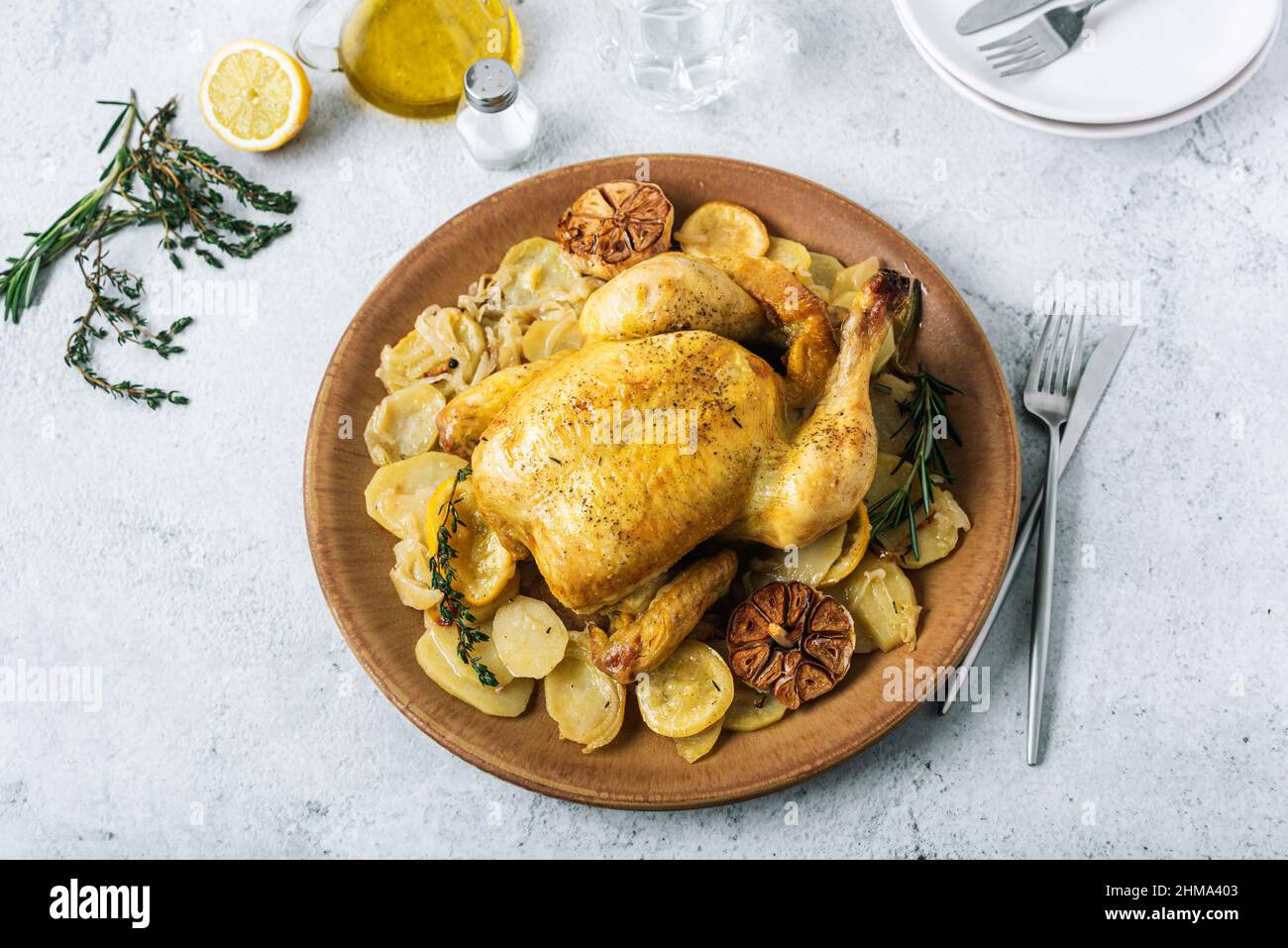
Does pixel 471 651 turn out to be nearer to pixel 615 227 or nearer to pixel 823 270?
pixel 615 227

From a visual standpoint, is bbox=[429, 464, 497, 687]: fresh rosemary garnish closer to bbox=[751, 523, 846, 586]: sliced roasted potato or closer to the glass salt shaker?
bbox=[751, 523, 846, 586]: sliced roasted potato

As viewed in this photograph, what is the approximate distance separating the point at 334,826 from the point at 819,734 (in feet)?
4.27

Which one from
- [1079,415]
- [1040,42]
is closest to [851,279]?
[1079,415]

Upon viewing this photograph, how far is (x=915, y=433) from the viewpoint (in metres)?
2.77

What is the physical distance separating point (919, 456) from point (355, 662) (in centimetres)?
160

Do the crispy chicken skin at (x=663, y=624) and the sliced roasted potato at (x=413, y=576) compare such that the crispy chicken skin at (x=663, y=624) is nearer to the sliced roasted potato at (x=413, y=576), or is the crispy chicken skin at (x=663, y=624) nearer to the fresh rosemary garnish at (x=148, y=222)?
the sliced roasted potato at (x=413, y=576)

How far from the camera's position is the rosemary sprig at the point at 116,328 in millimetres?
3199

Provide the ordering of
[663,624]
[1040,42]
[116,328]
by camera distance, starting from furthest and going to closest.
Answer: [116,328]
[1040,42]
[663,624]

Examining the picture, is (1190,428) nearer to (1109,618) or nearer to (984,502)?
(1109,618)

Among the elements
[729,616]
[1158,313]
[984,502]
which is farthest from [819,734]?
[1158,313]

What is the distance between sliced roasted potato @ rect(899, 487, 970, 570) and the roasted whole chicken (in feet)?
0.99

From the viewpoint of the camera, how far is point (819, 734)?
102 inches

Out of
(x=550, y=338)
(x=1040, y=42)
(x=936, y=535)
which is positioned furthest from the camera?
(x=1040, y=42)

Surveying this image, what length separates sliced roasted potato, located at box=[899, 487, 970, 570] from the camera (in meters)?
2.70
